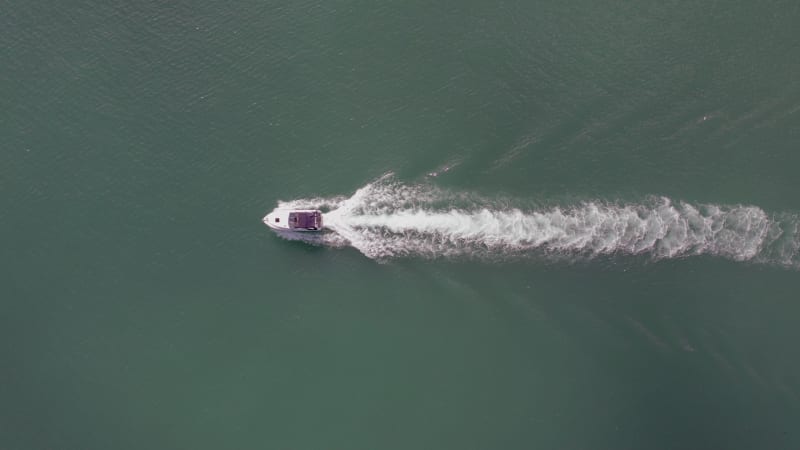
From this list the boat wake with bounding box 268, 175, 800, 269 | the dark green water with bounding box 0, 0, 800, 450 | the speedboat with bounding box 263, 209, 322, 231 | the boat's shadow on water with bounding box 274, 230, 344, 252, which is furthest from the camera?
the boat's shadow on water with bounding box 274, 230, 344, 252

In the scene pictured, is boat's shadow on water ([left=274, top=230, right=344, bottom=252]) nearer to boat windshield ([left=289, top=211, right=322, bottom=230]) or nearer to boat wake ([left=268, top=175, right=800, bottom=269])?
boat wake ([left=268, top=175, right=800, bottom=269])

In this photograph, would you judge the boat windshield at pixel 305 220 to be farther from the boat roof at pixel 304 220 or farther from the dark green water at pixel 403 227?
the dark green water at pixel 403 227

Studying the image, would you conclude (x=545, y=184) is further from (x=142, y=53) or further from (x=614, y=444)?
(x=142, y=53)

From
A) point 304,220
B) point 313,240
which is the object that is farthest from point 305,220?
point 313,240

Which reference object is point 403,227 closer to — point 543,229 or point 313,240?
point 313,240

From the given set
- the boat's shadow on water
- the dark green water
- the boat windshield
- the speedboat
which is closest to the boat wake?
the boat's shadow on water

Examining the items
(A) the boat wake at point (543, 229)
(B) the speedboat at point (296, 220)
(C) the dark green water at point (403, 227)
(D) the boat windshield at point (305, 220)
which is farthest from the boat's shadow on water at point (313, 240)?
(D) the boat windshield at point (305, 220)
